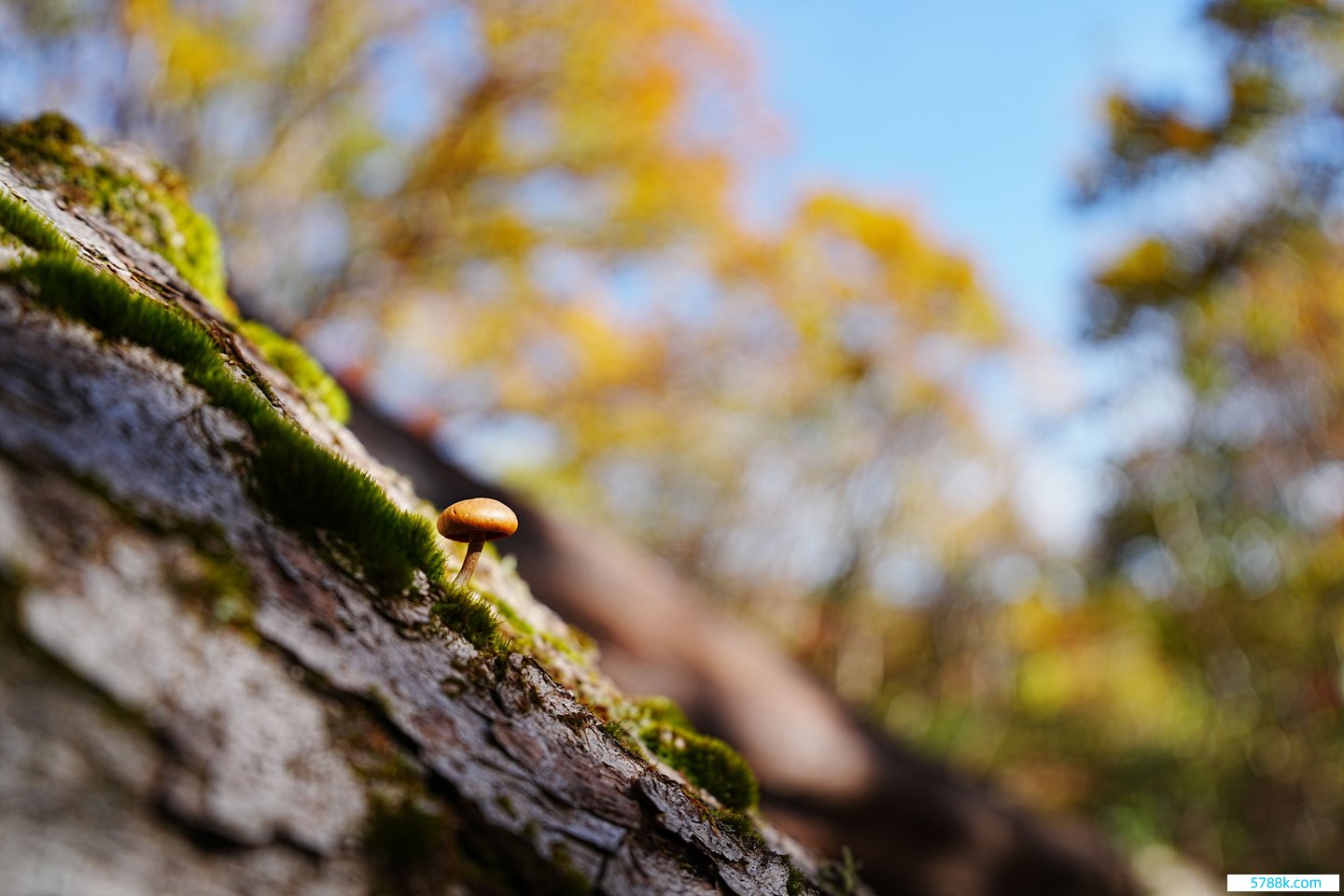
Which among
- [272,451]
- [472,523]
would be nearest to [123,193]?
[272,451]

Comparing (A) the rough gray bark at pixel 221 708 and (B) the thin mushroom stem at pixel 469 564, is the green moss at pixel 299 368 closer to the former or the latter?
(B) the thin mushroom stem at pixel 469 564

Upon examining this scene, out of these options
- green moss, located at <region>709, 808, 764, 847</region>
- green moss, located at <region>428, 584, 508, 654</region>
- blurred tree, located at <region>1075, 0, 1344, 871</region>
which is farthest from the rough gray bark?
blurred tree, located at <region>1075, 0, 1344, 871</region>

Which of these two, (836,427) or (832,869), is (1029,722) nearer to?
(836,427)

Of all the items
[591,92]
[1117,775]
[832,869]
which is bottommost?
[832,869]

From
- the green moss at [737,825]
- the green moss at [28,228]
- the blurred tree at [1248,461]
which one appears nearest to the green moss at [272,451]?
the green moss at [28,228]

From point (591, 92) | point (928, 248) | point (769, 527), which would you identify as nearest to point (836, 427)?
point (769, 527)

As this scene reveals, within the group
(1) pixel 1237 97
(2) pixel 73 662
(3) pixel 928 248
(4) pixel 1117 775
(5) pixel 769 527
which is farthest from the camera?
(5) pixel 769 527

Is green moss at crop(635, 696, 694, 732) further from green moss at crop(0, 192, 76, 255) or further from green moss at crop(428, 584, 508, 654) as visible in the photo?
green moss at crop(0, 192, 76, 255)
